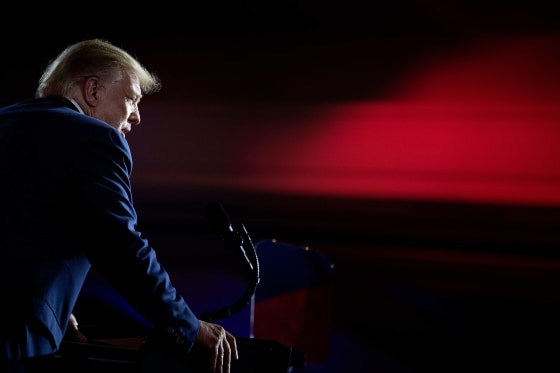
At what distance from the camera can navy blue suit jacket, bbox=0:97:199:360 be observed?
2.90 ft

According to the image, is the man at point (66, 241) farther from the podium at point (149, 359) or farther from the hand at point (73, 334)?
the hand at point (73, 334)

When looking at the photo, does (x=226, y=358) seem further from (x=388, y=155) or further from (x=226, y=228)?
(x=388, y=155)

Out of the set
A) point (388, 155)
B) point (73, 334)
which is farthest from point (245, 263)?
point (388, 155)

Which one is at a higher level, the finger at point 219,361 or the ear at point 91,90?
the ear at point 91,90

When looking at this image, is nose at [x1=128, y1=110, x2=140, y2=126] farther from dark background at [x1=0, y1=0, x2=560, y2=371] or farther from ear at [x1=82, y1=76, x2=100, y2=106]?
dark background at [x1=0, y1=0, x2=560, y2=371]

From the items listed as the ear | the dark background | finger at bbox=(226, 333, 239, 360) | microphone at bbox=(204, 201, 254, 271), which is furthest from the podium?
the dark background

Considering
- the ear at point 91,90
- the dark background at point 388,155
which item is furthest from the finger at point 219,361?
the dark background at point 388,155

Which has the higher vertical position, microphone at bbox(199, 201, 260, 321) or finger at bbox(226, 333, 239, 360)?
microphone at bbox(199, 201, 260, 321)

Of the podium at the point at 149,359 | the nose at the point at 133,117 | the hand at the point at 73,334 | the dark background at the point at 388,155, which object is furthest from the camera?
the dark background at the point at 388,155

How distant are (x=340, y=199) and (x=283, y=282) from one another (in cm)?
69

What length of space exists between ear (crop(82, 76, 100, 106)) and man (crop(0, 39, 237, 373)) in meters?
0.17

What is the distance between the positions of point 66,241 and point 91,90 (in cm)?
35

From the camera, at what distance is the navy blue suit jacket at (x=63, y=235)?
88 centimetres

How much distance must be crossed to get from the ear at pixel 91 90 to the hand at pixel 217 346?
50 cm
